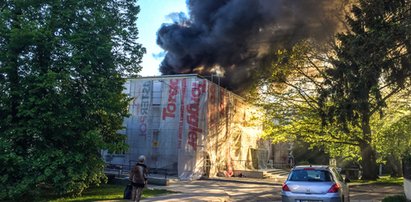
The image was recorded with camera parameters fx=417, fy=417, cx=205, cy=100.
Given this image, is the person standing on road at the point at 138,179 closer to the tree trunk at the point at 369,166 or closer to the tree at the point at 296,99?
the tree at the point at 296,99

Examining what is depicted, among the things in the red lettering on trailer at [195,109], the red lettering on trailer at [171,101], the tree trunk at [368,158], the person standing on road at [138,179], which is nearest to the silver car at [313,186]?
the person standing on road at [138,179]

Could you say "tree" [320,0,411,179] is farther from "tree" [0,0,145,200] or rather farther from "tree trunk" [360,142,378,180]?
"tree trunk" [360,142,378,180]

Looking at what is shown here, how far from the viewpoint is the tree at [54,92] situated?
14.5m

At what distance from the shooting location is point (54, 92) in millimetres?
14930

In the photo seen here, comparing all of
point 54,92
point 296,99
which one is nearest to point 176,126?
point 296,99

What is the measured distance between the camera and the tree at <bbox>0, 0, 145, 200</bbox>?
14.5 meters

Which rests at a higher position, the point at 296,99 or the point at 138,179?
the point at 296,99

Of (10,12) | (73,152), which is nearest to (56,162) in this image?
(73,152)

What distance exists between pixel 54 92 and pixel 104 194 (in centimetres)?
444

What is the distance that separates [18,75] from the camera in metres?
15.3

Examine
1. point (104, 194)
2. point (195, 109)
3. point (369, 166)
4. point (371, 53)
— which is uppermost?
point (371, 53)

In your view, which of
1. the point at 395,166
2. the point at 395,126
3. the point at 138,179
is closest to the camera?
the point at 138,179

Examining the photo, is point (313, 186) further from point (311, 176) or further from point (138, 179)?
point (138, 179)

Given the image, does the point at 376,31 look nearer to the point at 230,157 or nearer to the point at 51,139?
the point at 51,139
